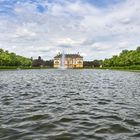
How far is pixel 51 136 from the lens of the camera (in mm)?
11680

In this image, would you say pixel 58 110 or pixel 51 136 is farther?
pixel 58 110

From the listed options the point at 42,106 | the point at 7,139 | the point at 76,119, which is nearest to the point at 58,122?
the point at 76,119

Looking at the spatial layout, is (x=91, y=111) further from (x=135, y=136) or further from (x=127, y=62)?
(x=127, y=62)

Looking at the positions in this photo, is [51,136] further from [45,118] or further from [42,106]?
[42,106]

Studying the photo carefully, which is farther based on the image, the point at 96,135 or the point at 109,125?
the point at 109,125

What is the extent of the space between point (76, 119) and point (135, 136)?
3.99m

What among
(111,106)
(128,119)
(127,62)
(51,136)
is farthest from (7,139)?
(127,62)

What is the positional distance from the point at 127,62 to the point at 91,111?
15827 cm

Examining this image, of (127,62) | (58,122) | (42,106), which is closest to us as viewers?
(58,122)

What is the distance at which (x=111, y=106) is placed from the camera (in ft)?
63.8

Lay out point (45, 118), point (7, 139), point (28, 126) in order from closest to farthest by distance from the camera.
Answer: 1. point (7, 139)
2. point (28, 126)
3. point (45, 118)

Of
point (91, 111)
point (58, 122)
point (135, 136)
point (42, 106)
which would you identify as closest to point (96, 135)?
point (135, 136)

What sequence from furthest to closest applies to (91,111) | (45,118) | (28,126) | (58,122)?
(91,111), (45,118), (58,122), (28,126)

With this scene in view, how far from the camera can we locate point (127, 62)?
172 meters
